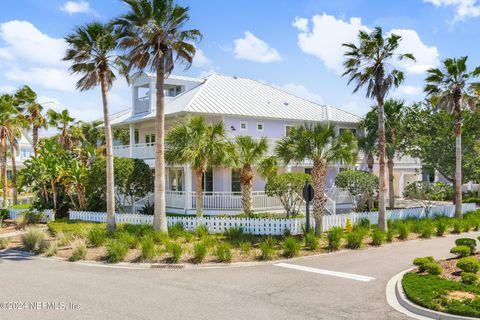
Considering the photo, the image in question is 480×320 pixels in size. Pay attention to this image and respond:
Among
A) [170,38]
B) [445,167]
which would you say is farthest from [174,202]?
[445,167]

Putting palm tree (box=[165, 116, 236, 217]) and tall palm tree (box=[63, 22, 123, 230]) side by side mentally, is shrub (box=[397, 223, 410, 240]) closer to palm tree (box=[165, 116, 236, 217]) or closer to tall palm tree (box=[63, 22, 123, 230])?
palm tree (box=[165, 116, 236, 217])

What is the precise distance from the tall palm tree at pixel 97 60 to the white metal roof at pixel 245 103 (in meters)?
6.68

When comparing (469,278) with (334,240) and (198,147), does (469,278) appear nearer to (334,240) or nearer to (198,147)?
(334,240)

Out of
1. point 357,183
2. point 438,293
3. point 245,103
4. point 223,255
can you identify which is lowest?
point 438,293

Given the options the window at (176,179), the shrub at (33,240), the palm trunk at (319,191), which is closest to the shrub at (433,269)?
the palm trunk at (319,191)

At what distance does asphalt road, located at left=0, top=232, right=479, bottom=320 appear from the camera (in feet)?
30.5

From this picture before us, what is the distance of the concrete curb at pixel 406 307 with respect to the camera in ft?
28.9

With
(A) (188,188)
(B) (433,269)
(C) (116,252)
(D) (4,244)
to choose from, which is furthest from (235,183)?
(B) (433,269)

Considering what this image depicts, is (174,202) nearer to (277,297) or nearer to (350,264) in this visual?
(350,264)

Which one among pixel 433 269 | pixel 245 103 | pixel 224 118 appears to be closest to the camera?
pixel 433 269

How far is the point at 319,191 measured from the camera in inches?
737

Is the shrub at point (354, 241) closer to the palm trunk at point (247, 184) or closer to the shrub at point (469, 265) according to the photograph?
the shrub at point (469, 265)

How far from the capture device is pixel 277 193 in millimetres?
21828

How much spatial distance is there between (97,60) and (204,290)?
41.6ft
